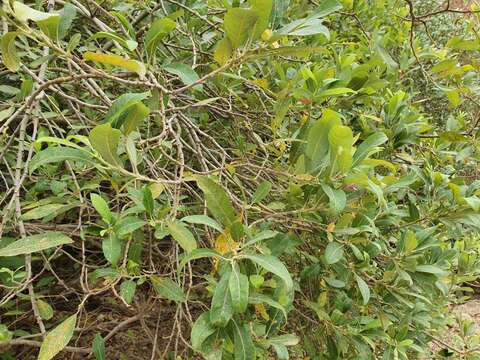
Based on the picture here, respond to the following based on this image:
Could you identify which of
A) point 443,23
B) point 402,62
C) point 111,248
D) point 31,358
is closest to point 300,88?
point 111,248

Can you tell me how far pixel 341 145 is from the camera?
104 centimetres

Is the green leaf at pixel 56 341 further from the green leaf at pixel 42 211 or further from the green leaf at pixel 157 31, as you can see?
the green leaf at pixel 157 31

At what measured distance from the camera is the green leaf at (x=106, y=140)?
0.84m

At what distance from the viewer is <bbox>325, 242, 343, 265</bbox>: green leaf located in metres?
1.21

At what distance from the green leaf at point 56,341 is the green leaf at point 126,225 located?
25 centimetres

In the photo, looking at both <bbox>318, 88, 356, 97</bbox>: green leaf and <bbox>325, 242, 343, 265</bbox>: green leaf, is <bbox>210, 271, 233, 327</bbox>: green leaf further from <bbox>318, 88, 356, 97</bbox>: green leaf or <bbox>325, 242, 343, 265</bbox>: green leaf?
<bbox>318, 88, 356, 97</bbox>: green leaf

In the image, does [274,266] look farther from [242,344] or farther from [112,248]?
[112,248]

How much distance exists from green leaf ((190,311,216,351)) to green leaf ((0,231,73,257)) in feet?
1.05

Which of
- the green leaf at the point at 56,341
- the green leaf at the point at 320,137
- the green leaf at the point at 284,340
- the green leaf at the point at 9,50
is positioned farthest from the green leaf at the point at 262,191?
the green leaf at the point at 9,50

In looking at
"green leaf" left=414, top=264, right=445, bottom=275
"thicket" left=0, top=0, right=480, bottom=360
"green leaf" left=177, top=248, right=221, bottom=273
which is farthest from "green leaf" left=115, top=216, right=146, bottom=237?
"green leaf" left=414, top=264, right=445, bottom=275

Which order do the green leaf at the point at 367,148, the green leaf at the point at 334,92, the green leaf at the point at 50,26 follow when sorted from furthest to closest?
the green leaf at the point at 334,92, the green leaf at the point at 367,148, the green leaf at the point at 50,26

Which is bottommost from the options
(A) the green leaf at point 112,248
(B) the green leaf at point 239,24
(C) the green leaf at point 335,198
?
(A) the green leaf at point 112,248

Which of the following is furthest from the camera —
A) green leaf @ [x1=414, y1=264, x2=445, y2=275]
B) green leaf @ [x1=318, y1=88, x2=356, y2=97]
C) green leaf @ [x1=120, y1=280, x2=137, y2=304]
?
green leaf @ [x1=414, y1=264, x2=445, y2=275]

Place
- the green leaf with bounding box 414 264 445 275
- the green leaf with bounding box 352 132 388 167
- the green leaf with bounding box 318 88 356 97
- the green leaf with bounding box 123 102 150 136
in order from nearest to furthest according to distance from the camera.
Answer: the green leaf with bounding box 123 102 150 136
the green leaf with bounding box 352 132 388 167
the green leaf with bounding box 318 88 356 97
the green leaf with bounding box 414 264 445 275
